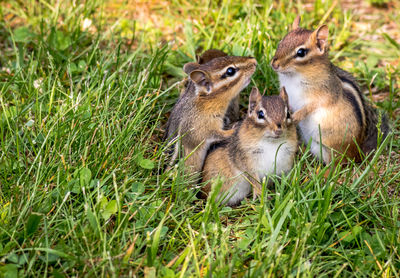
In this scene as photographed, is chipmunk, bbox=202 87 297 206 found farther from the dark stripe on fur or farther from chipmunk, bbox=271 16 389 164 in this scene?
the dark stripe on fur

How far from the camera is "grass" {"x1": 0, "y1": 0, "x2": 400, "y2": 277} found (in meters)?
3.46

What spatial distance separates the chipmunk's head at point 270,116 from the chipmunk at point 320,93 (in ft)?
1.43

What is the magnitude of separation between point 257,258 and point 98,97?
6.87 feet

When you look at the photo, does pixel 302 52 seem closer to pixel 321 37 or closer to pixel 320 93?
pixel 321 37

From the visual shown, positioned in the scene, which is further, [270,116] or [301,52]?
[301,52]

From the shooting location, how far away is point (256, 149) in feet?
14.9

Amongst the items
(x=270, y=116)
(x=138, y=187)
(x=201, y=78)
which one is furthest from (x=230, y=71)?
(x=138, y=187)

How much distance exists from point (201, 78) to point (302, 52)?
0.99m

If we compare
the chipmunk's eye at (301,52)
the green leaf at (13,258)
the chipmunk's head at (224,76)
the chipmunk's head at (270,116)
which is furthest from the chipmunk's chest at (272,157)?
the green leaf at (13,258)

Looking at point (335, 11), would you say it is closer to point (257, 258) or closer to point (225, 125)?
point (225, 125)

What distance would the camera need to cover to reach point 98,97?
15.4ft

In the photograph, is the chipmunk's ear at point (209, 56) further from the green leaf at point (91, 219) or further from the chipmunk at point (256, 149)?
the green leaf at point (91, 219)

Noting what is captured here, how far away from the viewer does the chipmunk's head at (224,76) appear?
4777 millimetres

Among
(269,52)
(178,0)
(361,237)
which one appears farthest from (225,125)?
(178,0)
